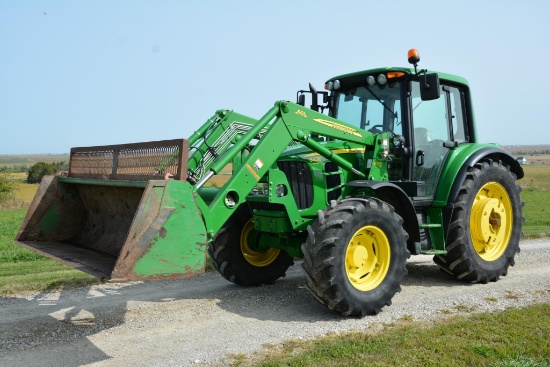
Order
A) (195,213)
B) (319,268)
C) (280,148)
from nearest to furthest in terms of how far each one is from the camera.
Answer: (195,213) < (319,268) < (280,148)

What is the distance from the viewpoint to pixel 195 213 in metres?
5.12

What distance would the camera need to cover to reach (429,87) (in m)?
6.58

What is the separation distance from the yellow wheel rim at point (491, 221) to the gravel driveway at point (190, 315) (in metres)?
0.45

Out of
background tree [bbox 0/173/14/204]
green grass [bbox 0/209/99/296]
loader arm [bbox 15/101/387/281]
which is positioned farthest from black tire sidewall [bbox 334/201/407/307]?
background tree [bbox 0/173/14/204]

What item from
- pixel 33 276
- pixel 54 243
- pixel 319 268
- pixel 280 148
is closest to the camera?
pixel 319 268

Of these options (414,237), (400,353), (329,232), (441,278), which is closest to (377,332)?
(400,353)

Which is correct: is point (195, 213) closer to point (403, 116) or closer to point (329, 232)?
point (329, 232)

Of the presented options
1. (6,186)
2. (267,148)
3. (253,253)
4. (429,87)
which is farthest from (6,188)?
(429,87)

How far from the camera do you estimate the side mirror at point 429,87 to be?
6.53 metres

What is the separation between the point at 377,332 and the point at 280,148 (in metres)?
2.12

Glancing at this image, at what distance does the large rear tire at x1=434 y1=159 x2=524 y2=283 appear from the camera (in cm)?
711

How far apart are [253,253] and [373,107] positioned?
248 cm

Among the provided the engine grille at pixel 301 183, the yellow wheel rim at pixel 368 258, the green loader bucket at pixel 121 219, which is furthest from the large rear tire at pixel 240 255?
the yellow wheel rim at pixel 368 258

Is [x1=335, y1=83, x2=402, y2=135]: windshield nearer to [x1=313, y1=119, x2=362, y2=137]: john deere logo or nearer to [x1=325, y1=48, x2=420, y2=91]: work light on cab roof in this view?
[x1=325, y1=48, x2=420, y2=91]: work light on cab roof
